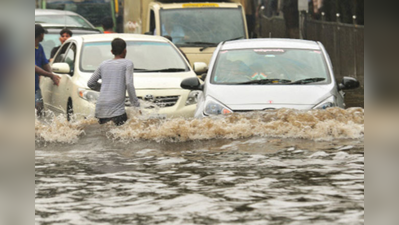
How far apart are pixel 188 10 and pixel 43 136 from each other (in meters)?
9.74

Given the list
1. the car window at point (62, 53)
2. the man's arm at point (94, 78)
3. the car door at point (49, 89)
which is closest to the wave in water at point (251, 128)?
the man's arm at point (94, 78)

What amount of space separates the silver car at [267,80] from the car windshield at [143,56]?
1616mm

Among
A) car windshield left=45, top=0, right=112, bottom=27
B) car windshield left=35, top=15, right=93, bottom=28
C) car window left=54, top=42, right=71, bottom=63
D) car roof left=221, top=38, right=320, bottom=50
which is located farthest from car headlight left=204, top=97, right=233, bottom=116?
car windshield left=45, top=0, right=112, bottom=27

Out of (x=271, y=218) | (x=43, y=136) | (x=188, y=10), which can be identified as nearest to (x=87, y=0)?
(x=188, y=10)

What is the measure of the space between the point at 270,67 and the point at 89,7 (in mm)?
22262

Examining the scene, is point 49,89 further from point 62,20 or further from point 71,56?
point 62,20

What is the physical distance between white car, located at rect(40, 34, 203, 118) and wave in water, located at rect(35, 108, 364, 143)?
4.45ft

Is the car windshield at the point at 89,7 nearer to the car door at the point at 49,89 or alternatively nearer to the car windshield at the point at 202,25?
the car windshield at the point at 202,25

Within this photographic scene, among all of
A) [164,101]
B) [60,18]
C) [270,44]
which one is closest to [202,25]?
[60,18]

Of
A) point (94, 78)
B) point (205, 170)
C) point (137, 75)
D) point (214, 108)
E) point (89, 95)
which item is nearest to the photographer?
point (205, 170)

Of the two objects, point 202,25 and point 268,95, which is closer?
point 268,95

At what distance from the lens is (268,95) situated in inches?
410

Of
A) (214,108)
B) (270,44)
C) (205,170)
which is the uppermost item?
(270,44)

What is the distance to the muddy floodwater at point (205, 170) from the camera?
6090mm
